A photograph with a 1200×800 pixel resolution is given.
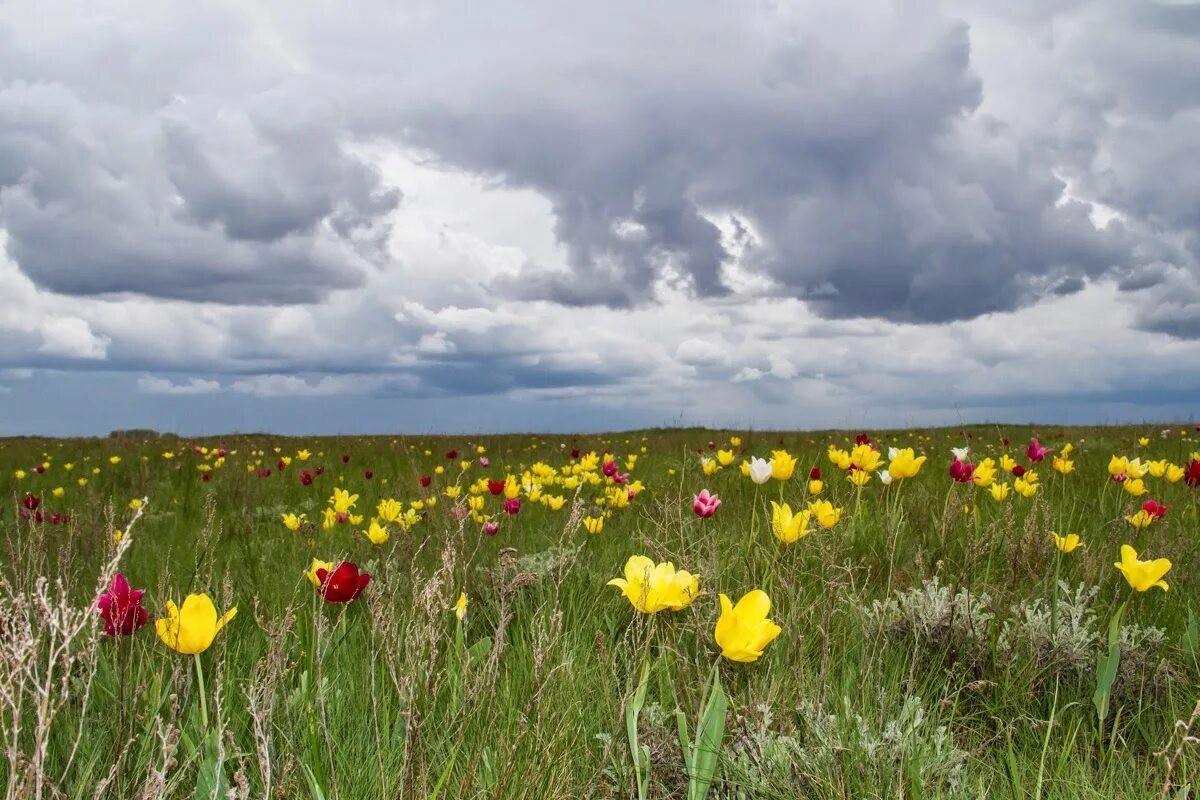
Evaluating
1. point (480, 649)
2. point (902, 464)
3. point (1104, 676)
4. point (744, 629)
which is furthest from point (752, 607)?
point (902, 464)

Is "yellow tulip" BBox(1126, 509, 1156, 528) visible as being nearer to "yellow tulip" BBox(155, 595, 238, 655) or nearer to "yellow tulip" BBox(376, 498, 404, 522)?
"yellow tulip" BBox(376, 498, 404, 522)

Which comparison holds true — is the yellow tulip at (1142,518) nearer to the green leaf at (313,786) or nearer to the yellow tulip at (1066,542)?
the yellow tulip at (1066,542)

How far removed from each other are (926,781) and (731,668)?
0.74 meters

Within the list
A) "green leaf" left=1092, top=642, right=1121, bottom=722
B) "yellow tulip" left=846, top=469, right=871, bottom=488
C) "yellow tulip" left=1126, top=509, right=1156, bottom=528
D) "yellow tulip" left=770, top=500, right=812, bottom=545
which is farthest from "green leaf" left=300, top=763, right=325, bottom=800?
"yellow tulip" left=1126, top=509, right=1156, bottom=528

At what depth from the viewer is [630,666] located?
A: 2373mm

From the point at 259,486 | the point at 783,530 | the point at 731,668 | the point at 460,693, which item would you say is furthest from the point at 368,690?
the point at 259,486

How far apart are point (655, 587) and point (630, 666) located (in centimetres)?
35

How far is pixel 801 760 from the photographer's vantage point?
203 centimetres

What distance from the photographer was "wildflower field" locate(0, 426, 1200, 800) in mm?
1868

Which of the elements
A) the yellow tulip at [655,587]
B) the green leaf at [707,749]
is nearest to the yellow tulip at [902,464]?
the yellow tulip at [655,587]

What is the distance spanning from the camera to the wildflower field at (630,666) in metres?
1.87

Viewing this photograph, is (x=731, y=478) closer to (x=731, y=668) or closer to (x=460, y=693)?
(x=731, y=668)

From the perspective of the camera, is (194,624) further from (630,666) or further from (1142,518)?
(1142,518)

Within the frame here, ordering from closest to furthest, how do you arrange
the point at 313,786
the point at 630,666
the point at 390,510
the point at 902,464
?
the point at 313,786, the point at 630,666, the point at 902,464, the point at 390,510
